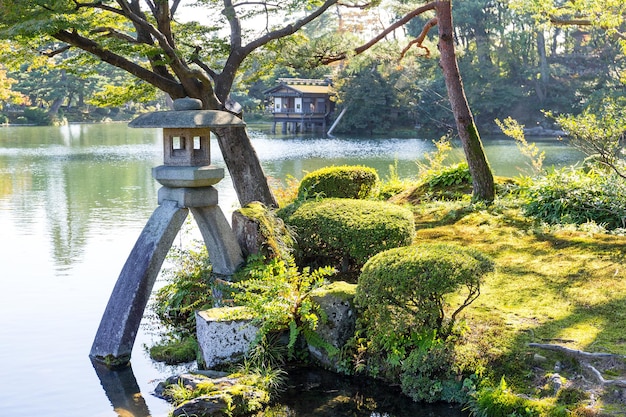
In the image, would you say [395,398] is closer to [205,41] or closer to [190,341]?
[190,341]

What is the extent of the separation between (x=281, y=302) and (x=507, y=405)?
78.4 inches

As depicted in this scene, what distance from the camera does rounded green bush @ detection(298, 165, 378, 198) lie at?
32.0 ft

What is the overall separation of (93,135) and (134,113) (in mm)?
17543

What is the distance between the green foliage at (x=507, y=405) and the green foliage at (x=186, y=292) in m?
2.97

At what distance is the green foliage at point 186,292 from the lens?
6945 mm

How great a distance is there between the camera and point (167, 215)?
6129 mm

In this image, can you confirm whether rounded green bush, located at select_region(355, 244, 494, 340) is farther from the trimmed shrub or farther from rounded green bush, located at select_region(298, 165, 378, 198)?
rounded green bush, located at select_region(298, 165, 378, 198)

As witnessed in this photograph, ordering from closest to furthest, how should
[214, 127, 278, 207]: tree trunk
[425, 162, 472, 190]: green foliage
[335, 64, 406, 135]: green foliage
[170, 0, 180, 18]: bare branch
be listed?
[214, 127, 278, 207]: tree trunk
[170, 0, 180, 18]: bare branch
[425, 162, 472, 190]: green foliage
[335, 64, 406, 135]: green foliage

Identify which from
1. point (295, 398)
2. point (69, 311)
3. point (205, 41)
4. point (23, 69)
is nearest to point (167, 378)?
point (295, 398)

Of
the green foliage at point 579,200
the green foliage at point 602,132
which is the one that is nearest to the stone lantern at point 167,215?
the green foliage at point 602,132

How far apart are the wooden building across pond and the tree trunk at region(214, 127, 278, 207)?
31572 mm

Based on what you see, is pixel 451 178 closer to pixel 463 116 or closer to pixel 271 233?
pixel 463 116

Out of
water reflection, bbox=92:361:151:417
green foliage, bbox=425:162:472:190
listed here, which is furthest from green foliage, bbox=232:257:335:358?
green foliage, bbox=425:162:472:190

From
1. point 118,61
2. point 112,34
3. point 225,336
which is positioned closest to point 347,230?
point 225,336
